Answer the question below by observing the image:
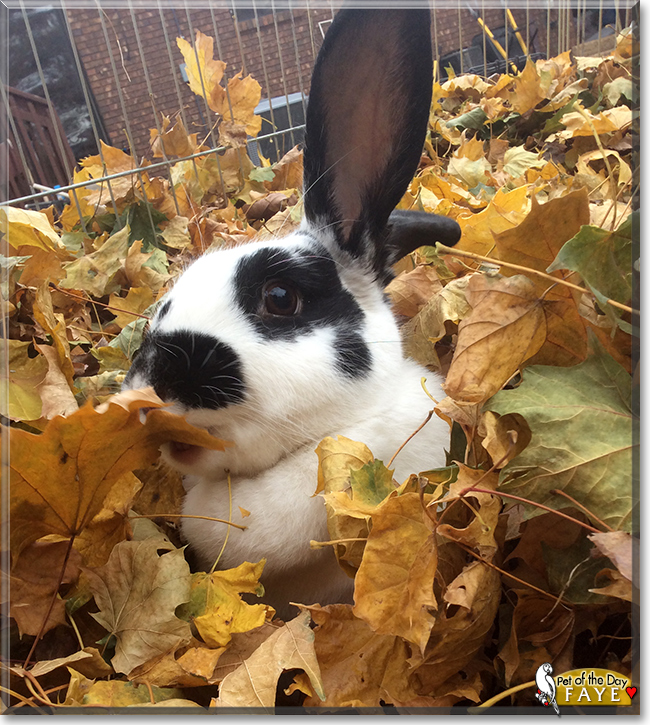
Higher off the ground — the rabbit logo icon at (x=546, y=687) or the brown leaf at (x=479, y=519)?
the brown leaf at (x=479, y=519)

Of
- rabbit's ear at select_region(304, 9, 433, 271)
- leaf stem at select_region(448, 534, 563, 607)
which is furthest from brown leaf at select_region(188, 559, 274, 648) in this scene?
rabbit's ear at select_region(304, 9, 433, 271)

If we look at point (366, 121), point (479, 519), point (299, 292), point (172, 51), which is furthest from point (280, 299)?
point (172, 51)

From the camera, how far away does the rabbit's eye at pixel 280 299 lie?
0.86 meters

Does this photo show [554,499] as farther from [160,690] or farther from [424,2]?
[424,2]

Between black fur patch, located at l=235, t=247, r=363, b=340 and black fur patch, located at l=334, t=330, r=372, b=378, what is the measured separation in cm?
3

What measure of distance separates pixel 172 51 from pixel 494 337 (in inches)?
107

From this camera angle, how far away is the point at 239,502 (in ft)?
2.71

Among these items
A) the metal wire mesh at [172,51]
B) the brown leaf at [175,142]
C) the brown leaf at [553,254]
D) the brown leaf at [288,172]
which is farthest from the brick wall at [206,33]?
the brown leaf at [553,254]

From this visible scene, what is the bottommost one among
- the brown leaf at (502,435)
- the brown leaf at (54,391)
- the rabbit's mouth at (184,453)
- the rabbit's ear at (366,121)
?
the rabbit's mouth at (184,453)

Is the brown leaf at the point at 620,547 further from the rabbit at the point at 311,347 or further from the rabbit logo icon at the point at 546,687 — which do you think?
the rabbit at the point at 311,347

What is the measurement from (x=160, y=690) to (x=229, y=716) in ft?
0.35

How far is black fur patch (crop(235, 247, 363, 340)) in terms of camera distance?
0.84 m

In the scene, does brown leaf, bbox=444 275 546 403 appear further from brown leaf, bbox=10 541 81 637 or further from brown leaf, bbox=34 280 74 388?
brown leaf, bbox=34 280 74 388

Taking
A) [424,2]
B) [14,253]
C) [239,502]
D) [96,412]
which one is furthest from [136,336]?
[424,2]
